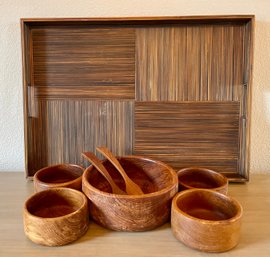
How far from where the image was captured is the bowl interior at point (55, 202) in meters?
0.54

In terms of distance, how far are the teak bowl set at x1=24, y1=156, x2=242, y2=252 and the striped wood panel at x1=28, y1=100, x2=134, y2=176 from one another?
0.12 m

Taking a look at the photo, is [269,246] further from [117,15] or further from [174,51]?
[117,15]

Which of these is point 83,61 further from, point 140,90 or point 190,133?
point 190,133

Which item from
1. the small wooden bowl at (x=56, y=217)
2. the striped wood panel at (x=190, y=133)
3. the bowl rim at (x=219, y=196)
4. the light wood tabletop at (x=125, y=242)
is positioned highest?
the striped wood panel at (x=190, y=133)

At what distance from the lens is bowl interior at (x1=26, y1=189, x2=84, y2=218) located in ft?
1.76

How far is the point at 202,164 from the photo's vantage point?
2.40ft

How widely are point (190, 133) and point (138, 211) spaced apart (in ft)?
1.01

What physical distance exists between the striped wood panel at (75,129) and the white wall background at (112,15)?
0.09 metres

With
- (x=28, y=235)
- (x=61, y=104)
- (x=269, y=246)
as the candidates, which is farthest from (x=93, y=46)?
(x=269, y=246)

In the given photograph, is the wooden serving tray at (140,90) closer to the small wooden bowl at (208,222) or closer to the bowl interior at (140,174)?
the bowl interior at (140,174)

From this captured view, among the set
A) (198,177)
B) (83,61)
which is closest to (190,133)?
(198,177)

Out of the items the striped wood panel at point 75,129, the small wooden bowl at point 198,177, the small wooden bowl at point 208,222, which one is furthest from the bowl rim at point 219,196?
the striped wood panel at point 75,129

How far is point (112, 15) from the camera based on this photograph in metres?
0.73

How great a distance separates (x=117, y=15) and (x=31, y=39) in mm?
239
